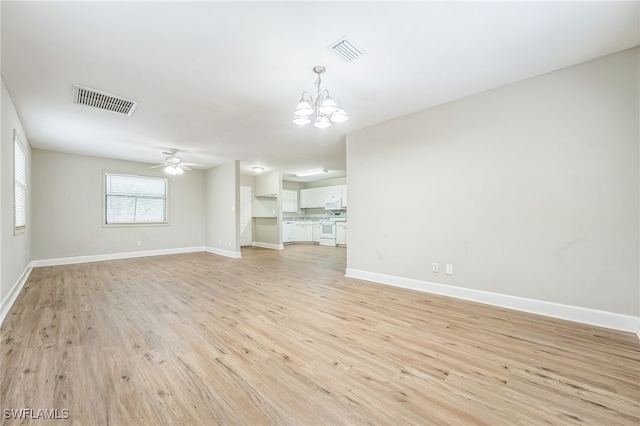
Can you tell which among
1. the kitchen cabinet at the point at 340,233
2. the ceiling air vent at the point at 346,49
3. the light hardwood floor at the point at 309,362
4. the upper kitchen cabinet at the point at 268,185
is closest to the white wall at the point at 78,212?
the upper kitchen cabinet at the point at 268,185

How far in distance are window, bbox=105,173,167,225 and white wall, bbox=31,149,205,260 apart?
0.15 meters

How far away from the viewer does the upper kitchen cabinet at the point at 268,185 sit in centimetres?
860

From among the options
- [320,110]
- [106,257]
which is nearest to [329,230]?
[106,257]

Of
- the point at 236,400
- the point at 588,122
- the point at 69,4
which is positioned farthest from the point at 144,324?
the point at 588,122

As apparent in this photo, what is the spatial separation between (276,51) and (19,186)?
15.9ft

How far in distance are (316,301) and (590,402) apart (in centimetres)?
243

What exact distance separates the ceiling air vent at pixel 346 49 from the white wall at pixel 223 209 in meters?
5.07

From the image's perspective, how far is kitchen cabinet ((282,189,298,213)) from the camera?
33.2 feet

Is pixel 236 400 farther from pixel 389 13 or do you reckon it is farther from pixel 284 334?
pixel 389 13

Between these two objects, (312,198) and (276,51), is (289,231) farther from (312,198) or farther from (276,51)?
(276,51)

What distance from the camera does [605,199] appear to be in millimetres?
2463

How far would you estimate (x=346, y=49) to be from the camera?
2.27 metres

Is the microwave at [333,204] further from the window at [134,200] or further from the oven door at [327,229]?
the window at [134,200]

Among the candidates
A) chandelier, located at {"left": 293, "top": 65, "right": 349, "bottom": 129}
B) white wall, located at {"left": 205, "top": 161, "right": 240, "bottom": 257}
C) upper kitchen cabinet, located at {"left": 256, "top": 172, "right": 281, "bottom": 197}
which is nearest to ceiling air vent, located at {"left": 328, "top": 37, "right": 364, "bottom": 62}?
chandelier, located at {"left": 293, "top": 65, "right": 349, "bottom": 129}
